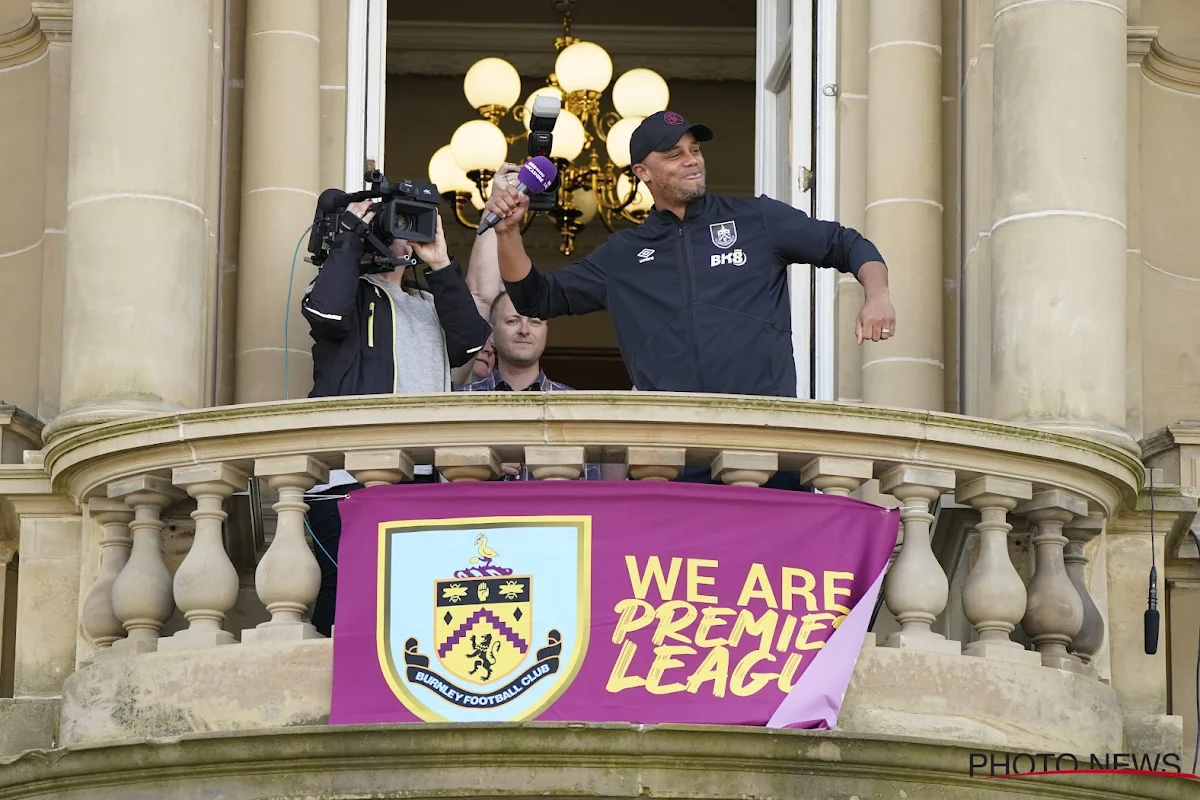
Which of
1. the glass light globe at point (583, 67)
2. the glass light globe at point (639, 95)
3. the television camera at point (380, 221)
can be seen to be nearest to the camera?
the television camera at point (380, 221)

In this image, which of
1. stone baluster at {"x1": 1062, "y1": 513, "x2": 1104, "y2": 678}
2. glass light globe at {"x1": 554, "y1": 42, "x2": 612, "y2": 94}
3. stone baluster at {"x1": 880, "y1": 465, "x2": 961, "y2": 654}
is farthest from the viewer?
glass light globe at {"x1": 554, "y1": 42, "x2": 612, "y2": 94}

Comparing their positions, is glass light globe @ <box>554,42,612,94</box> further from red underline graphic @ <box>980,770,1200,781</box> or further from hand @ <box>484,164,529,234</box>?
red underline graphic @ <box>980,770,1200,781</box>

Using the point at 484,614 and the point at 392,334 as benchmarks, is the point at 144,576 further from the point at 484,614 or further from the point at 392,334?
the point at 484,614

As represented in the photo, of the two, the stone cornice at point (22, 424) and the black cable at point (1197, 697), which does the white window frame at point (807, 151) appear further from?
the stone cornice at point (22, 424)

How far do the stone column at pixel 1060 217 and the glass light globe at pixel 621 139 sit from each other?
3371 millimetres

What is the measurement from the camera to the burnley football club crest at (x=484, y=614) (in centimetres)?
1027

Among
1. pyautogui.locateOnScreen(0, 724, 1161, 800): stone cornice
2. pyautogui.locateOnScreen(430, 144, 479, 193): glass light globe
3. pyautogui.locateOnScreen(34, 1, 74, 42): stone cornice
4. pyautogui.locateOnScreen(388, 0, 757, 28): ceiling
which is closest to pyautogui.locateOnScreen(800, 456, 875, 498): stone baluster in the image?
pyautogui.locateOnScreen(0, 724, 1161, 800): stone cornice

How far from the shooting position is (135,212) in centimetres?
1206

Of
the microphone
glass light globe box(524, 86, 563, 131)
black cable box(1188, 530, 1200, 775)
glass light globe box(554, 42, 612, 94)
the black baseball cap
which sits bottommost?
black cable box(1188, 530, 1200, 775)

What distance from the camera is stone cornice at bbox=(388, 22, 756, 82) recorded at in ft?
64.6

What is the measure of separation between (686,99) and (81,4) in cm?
814

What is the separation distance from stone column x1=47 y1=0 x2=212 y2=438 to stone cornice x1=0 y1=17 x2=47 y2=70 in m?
1.43

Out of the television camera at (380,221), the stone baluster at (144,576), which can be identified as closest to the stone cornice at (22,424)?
the stone baluster at (144,576)

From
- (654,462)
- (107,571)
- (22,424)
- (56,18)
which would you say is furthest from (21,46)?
(654,462)
